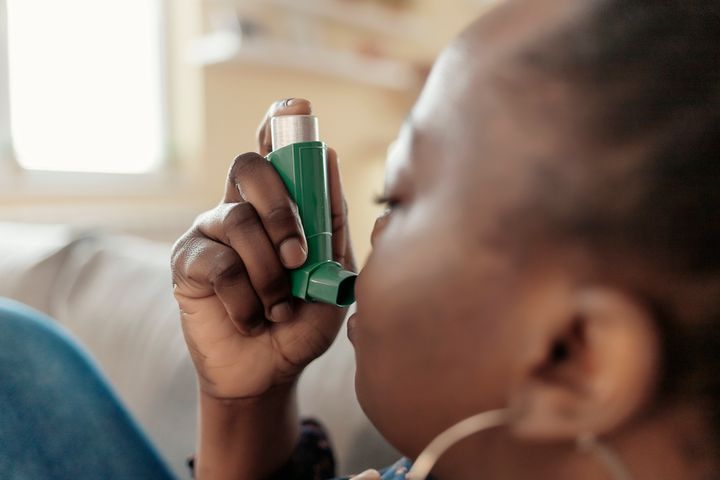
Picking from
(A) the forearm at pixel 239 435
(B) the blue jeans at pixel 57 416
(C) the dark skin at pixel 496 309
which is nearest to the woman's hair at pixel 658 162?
(C) the dark skin at pixel 496 309

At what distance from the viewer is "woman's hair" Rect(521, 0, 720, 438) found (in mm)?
369

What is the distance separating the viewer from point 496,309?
0.40m

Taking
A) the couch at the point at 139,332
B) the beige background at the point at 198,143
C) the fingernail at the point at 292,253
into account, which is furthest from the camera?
the beige background at the point at 198,143

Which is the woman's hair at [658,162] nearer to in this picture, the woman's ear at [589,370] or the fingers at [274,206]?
the woman's ear at [589,370]

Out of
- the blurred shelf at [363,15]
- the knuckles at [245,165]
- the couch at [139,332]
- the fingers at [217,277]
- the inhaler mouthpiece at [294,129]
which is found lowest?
the couch at [139,332]

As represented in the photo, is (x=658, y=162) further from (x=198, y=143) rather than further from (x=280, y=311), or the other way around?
(x=198, y=143)

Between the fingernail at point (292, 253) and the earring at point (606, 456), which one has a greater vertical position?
the fingernail at point (292, 253)

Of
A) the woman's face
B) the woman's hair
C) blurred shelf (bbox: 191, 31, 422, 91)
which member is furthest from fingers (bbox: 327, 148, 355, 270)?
blurred shelf (bbox: 191, 31, 422, 91)

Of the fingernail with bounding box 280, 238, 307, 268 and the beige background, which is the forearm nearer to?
the fingernail with bounding box 280, 238, 307, 268

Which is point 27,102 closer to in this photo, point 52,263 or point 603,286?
point 52,263

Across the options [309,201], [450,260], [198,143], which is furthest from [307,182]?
[198,143]

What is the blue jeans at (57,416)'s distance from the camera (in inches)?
27.5

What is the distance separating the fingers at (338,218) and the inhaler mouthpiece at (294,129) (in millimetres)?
64

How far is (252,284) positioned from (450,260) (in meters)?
0.25
